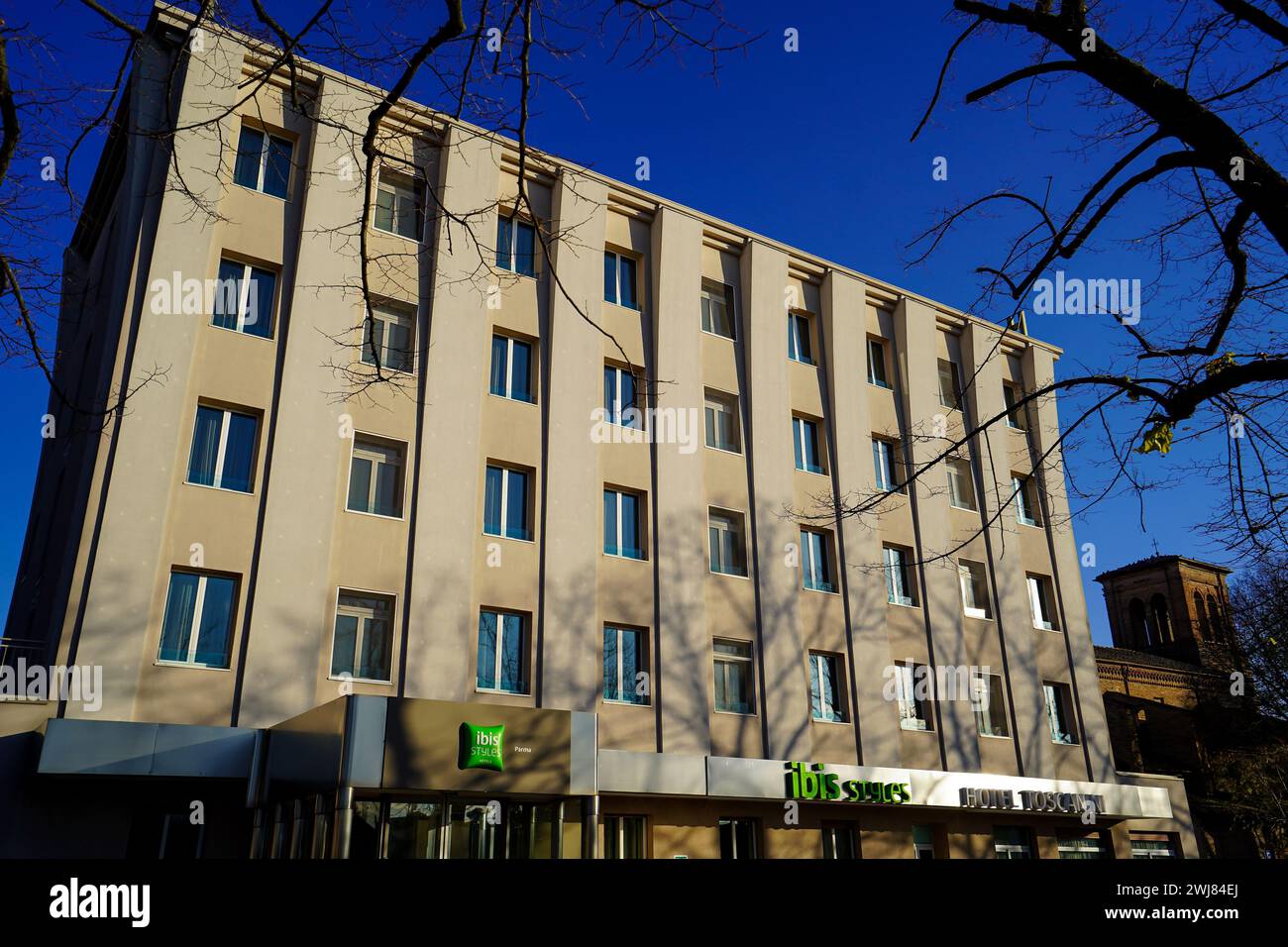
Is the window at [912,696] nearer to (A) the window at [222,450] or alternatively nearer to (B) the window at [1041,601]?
(B) the window at [1041,601]

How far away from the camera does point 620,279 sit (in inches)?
870

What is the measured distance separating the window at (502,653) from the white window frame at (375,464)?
2.69 m

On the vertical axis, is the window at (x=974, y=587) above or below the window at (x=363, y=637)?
above

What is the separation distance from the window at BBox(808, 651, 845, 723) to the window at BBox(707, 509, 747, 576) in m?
2.74

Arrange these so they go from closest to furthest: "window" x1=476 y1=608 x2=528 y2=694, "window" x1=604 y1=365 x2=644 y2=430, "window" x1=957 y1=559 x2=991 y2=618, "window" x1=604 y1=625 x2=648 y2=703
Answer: "window" x1=476 y1=608 x2=528 y2=694
"window" x1=604 y1=625 x2=648 y2=703
"window" x1=604 y1=365 x2=644 y2=430
"window" x1=957 y1=559 x2=991 y2=618

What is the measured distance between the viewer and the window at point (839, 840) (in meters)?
19.5

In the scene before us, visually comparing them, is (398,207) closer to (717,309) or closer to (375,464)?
(375,464)

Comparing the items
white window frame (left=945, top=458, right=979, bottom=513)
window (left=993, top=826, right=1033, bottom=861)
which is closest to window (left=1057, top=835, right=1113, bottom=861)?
window (left=993, top=826, right=1033, bottom=861)

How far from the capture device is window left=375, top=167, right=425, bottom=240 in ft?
62.5

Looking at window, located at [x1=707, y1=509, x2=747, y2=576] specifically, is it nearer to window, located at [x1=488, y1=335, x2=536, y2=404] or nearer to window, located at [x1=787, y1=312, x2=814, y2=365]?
window, located at [x1=488, y1=335, x2=536, y2=404]

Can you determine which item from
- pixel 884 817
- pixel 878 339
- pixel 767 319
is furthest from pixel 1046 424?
pixel 884 817

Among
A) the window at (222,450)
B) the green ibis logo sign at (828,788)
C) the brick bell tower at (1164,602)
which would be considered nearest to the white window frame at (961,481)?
the green ibis logo sign at (828,788)
